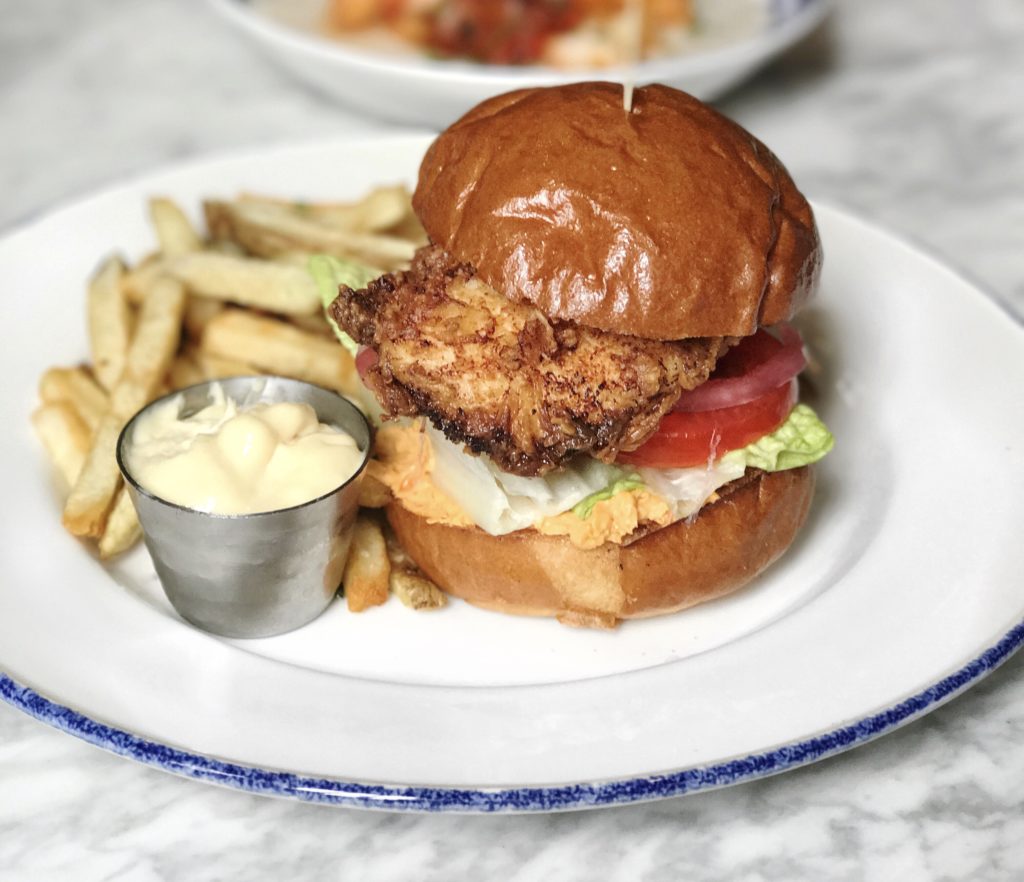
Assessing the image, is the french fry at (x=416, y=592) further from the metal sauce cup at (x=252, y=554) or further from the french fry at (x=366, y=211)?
the french fry at (x=366, y=211)

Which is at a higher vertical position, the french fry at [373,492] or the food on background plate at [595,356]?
the food on background plate at [595,356]

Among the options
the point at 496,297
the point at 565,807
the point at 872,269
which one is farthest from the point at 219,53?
the point at 565,807

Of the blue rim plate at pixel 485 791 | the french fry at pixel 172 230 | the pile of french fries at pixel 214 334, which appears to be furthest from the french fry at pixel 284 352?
the blue rim plate at pixel 485 791

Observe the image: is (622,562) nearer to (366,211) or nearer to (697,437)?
(697,437)

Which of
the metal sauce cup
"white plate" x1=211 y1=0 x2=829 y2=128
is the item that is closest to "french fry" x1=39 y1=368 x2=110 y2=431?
the metal sauce cup

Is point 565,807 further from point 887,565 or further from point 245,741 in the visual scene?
point 887,565

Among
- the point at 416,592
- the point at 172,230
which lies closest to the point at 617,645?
the point at 416,592
